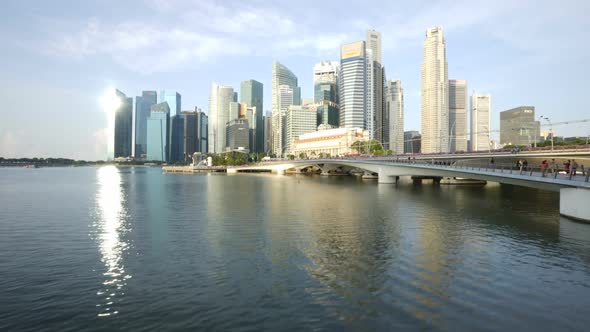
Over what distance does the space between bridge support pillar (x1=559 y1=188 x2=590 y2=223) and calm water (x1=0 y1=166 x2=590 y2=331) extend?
1.38 meters

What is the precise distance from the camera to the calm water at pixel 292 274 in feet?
41.6

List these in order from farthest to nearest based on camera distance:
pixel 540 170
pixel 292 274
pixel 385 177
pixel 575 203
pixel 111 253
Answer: pixel 385 177
pixel 540 170
pixel 575 203
pixel 111 253
pixel 292 274

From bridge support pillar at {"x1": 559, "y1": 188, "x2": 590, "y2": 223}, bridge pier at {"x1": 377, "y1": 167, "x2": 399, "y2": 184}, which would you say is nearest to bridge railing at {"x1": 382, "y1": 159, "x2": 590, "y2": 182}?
bridge support pillar at {"x1": 559, "y1": 188, "x2": 590, "y2": 223}

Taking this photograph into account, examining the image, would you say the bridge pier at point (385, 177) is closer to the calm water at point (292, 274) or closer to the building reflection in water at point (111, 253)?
the calm water at point (292, 274)

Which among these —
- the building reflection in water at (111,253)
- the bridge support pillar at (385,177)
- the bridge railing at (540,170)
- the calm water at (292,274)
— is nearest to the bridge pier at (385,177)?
the bridge support pillar at (385,177)

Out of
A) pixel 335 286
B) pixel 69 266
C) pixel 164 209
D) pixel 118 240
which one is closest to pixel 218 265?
pixel 335 286

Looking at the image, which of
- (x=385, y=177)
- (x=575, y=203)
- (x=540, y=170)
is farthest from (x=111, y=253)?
(x=385, y=177)

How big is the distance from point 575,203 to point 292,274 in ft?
102

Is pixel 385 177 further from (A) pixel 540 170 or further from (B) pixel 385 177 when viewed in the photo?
(A) pixel 540 170

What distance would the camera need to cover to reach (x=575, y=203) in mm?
33438

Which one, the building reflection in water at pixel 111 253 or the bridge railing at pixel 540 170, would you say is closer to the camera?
the building reflection in water at pixel 111 253

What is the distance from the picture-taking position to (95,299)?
47.4 feet

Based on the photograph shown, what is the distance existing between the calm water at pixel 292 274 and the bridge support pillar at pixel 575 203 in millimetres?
1376

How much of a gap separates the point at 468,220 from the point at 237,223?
22.7m
